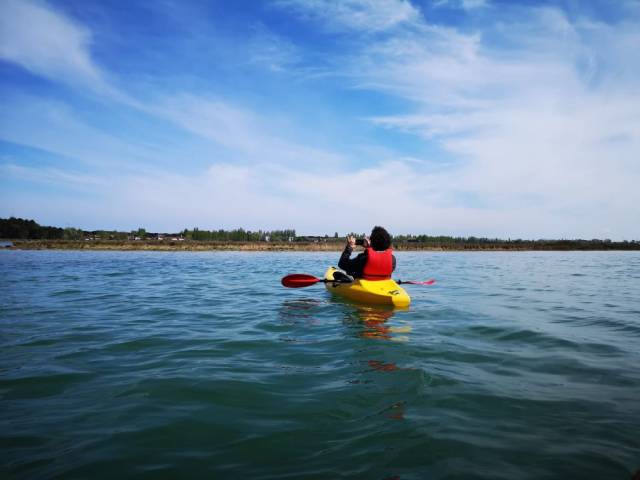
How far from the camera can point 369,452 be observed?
2984mm

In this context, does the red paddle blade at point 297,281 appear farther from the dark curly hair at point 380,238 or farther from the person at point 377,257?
the dark curly hair at point 380,238

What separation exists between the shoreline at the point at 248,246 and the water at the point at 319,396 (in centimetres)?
4584

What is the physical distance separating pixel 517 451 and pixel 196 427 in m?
2.72

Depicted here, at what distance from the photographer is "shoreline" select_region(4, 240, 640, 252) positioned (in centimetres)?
4796

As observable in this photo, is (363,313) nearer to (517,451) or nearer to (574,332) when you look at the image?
(574,332)

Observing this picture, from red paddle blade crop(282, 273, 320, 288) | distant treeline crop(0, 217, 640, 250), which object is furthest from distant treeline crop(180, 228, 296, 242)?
red paddle blade crop(282, 273, 320, 288)

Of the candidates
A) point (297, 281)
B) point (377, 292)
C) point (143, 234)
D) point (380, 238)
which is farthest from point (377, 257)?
point (143, 234)

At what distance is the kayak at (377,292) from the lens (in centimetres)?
943

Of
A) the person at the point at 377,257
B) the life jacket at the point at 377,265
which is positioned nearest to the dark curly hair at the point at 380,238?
the person at the point at 377,257

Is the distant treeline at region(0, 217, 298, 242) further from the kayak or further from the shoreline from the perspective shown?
the kayak

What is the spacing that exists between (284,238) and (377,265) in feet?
209

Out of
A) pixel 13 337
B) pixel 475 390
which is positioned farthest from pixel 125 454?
pixel 13 337

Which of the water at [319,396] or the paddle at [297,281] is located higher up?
the paddle at [297,281]

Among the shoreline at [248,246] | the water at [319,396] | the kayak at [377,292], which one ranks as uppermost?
the shoreline at [248,246]
